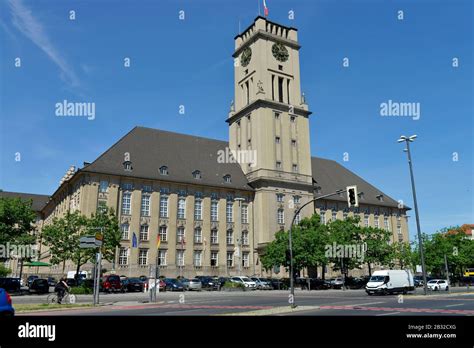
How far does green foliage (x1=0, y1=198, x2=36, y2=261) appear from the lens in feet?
146

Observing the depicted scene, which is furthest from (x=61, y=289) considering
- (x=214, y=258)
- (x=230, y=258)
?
(x=230, y=258)

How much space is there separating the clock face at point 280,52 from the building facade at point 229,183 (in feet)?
0.60

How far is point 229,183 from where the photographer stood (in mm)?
66938

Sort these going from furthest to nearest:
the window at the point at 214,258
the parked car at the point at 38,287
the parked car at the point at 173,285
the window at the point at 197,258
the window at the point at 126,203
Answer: the window at the point at 214,258 < the window at the point at 197,258 < the window at the point at 126,203 < the parked car at the point at 173,285 < the parked car at the point at 38,287

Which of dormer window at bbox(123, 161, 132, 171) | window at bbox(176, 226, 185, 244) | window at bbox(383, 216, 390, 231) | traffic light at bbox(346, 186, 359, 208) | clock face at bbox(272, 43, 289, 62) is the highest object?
clock face at bbox(272, 43, 289, 62)

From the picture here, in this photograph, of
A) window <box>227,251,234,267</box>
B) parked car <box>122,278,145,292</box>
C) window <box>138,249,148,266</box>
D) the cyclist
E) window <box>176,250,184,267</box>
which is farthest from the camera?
window <box>227,251,234,267</box>

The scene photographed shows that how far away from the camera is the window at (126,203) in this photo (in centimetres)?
5733

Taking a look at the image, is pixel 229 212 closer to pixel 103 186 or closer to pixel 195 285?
pixel 103 186

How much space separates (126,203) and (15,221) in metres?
15.0

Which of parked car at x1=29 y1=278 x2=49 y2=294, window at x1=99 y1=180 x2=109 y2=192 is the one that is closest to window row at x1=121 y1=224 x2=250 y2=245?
window at x1=99 y1=180 x2=109 y2=192

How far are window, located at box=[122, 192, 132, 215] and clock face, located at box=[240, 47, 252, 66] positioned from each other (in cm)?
3408

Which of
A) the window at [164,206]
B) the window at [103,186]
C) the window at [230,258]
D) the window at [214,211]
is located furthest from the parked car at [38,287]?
the window at [230,258]

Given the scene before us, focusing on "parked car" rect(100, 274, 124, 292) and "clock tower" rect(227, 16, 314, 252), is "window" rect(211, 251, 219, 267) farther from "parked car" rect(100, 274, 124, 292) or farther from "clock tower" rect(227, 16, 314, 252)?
"parked car" rect(100, 274, 124, 292)

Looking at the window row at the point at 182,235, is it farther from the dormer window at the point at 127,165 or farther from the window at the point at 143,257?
the dormer window at the point at 127,165
